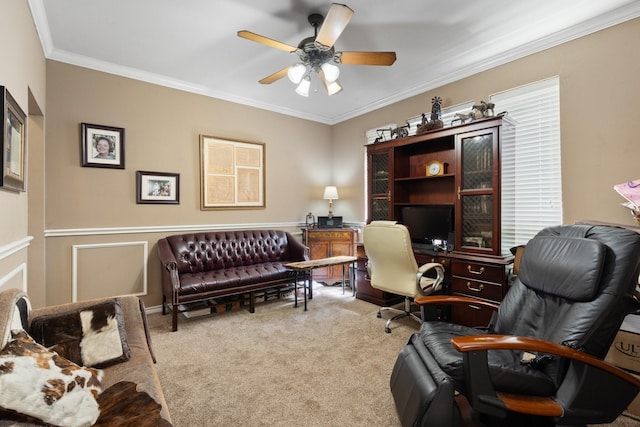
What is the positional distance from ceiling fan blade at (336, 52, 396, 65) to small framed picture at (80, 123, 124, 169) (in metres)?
2.76

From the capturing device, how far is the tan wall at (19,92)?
1834 millimetres

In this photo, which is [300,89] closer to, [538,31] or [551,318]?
[538,31]

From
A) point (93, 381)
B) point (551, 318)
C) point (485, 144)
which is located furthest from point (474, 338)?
point (485, 144)

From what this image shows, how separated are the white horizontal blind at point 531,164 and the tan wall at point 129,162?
3.23m

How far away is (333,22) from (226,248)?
303 centimetres

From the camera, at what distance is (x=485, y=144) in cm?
307

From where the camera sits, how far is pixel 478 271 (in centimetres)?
297

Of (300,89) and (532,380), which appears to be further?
(300,89)

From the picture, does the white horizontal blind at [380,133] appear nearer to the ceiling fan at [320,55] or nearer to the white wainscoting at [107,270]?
the ceiling fan at [320,55]

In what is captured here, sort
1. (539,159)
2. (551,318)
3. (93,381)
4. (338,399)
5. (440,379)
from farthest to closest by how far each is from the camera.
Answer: (539,159) < (338,399) < (551,318) < (440,379) < (93,381)

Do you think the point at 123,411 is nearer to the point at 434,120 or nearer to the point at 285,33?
the point at 285,33

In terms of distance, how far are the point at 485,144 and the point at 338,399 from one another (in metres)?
2.69

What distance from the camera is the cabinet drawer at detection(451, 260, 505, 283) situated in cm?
284

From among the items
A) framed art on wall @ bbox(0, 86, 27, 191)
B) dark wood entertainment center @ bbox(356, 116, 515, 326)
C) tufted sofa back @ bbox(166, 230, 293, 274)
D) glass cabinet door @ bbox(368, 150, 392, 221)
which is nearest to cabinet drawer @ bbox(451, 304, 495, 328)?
dark wood entertainment center @ bbox(356, 116, 515, 326)
